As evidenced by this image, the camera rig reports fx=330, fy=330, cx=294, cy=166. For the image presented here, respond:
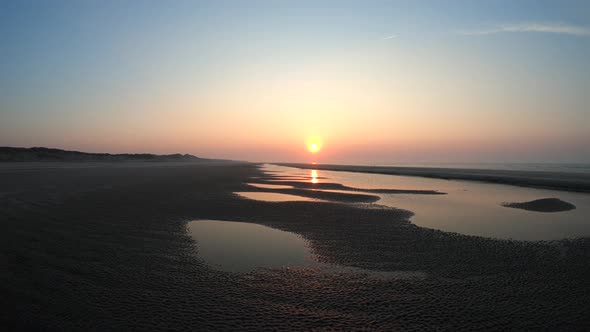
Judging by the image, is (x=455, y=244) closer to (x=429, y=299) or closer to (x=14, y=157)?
(x=429, y=299)

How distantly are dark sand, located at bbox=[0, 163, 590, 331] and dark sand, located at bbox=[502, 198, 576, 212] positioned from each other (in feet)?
24.5

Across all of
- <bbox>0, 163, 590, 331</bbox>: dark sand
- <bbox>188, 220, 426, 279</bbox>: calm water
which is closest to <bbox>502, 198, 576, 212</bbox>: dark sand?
<bbox>0, 163, 590, 331</bbox>: dark sand

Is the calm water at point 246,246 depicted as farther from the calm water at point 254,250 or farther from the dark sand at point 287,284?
the dark sand at point 287,284

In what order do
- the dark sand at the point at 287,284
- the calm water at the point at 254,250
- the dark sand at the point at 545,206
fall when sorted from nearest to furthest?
1. the dark sand at the point at 287,284
2. the calm water at the point at 254,250
3. the dark sand at the point at 545,206

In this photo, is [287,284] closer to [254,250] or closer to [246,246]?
[254,250]

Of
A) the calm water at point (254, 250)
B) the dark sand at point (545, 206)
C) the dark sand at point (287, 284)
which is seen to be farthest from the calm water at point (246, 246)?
the dark sand at point (545, 206)

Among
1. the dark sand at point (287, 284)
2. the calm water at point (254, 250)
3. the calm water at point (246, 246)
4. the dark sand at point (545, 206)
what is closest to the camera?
the dark sand at point (287, 284)

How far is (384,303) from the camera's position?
220 inches

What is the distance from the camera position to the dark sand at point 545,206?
1697 centimetres

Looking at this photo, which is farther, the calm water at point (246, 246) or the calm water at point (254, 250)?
the calm water at point (246, 246)

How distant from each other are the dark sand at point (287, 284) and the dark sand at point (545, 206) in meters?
7.48

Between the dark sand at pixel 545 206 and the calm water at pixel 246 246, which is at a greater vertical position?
the dark sand at pixel 545 206

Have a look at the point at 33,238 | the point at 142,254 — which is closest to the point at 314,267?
the point at 142,254

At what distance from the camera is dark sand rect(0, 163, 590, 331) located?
4.91 meters
